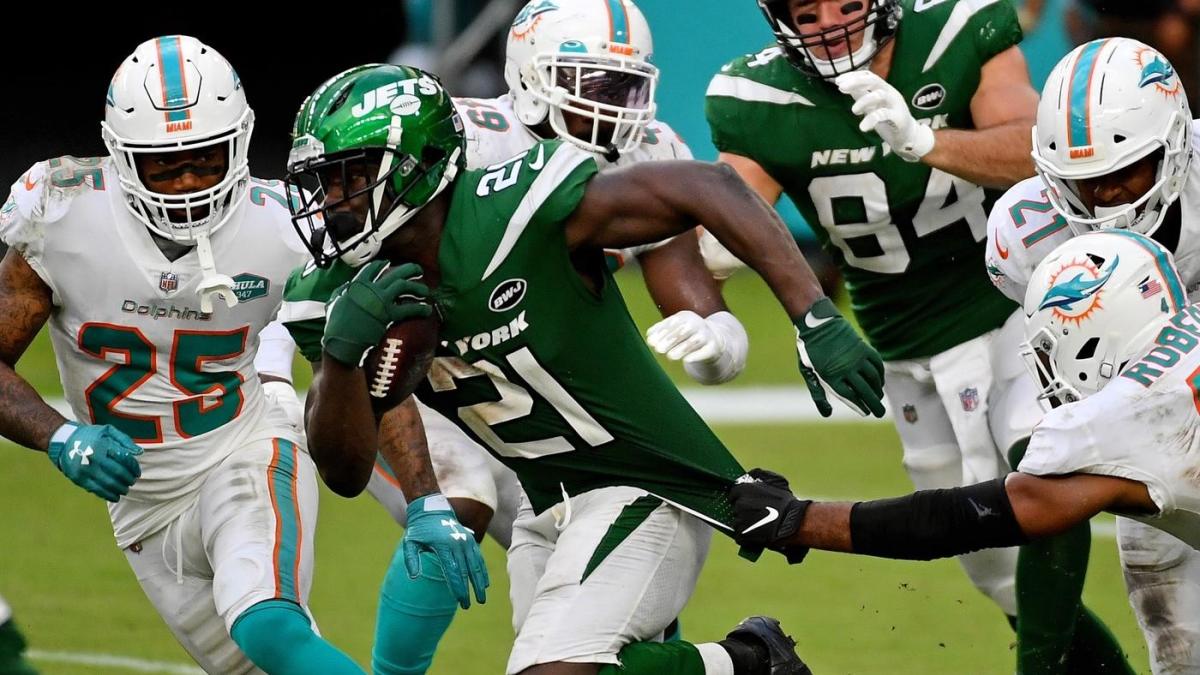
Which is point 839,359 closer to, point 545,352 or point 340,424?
point 545,352

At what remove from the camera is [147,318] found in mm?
4797

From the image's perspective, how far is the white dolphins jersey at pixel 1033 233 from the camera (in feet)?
14.2

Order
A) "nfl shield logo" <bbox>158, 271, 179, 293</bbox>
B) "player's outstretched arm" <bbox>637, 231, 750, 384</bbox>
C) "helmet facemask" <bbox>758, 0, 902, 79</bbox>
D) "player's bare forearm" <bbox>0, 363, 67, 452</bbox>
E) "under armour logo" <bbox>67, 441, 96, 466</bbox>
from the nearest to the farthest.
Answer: "player's outstretched arm" <bbox>637, 231, 750, 384</bbox> < "under armour logo" <bbox>67, 441, 96, 466</bbox> < "player's bare forearm" <bbox>0, 363, 67, 452</bbox> < "nfl shield logo" <bbox>158, 271, 179, 293</bbox> < "helmet facemask" <bbox>758, 0, 902, 79</bbox>

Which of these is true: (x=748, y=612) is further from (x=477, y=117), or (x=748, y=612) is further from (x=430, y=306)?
(x=430, y=306)

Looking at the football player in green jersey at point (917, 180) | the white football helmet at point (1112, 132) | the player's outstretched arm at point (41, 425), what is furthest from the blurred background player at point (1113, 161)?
the player's outstretched arm at point (41, 425)

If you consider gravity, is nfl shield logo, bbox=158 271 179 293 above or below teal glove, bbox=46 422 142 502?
above

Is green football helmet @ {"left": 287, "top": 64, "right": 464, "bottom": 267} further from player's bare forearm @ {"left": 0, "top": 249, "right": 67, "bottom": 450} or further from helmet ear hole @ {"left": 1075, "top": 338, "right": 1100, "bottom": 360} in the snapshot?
helmet ear hole @ {"left": 1075, "top": 338, "right": 1100, "bottom": 360}

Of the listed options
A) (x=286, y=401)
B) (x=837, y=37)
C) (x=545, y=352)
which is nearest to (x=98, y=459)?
(x=286, y=401)

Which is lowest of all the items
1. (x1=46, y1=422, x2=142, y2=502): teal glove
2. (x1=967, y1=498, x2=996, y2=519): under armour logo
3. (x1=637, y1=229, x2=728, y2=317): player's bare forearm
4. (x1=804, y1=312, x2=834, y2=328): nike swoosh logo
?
(x1=46, y1=422, x2=142, y2=502): teal glove

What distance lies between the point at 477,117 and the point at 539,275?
1510mm

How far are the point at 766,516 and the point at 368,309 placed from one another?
941mm

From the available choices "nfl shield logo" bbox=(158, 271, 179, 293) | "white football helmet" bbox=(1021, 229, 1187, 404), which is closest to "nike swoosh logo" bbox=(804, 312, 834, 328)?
"white football helmet" bbox=(1021, 229, 1187, 404)

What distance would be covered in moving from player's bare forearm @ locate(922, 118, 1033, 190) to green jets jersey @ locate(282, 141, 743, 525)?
1160 mm

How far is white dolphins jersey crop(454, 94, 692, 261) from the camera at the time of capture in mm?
5258
